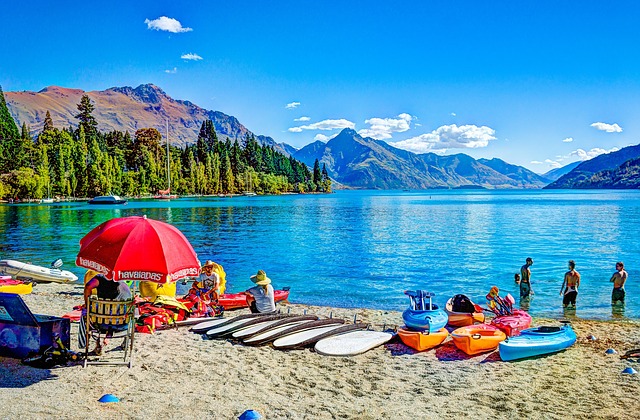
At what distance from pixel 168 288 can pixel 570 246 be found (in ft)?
125

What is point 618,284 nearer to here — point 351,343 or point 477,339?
point 477,339

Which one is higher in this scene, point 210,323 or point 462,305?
point 462,305

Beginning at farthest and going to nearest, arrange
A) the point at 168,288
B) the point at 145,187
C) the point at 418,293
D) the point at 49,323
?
the point at 145,187, the point at 168,288, the point at 418,293, the point at 49,323

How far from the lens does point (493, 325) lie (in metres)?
13.6

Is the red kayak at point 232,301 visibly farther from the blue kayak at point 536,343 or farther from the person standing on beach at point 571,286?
the person standing on beach at point 571,286

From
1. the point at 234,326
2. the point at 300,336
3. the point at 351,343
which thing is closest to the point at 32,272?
the point at 234,326

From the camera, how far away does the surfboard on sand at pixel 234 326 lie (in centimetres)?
1258

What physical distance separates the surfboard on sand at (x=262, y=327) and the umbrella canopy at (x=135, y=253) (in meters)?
3.11

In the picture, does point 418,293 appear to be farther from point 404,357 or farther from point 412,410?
point 412,410

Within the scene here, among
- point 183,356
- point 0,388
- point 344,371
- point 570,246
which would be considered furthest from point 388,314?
point 570,246

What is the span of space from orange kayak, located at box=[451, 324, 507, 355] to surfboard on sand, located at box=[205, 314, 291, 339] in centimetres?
468

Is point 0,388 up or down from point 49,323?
down

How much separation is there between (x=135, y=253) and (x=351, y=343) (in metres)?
5.62

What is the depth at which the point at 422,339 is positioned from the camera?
39.6 ft
